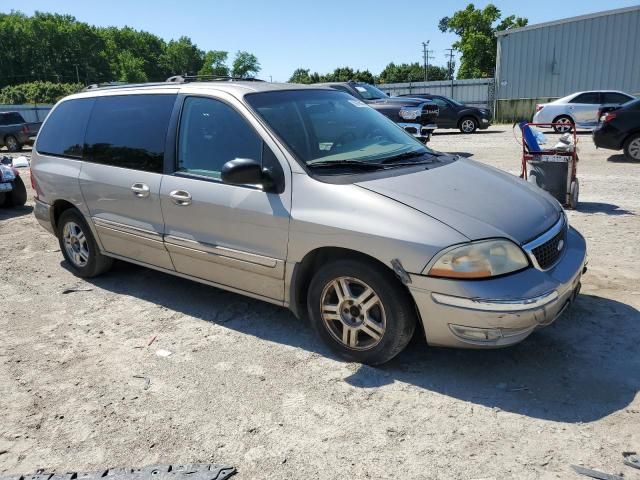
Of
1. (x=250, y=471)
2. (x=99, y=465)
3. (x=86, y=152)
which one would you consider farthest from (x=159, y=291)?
(x=250, y=471)

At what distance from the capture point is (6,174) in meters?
9.35

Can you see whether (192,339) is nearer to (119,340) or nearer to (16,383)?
(119,340)

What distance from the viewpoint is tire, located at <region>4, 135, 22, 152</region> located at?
21.4 meters

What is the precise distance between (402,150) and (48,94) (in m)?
74.0

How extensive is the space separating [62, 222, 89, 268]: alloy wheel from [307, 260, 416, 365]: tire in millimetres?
2855

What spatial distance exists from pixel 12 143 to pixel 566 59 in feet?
82.7

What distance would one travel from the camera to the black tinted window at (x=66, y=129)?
5.12 meters

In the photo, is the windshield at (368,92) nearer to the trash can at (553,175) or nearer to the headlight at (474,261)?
the trash can at (553,175)

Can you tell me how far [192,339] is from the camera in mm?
4082

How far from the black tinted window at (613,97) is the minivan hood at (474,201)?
17.9 m

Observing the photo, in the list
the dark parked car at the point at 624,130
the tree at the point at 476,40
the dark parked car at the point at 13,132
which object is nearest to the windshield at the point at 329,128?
the dark parked car at the point at 624,130

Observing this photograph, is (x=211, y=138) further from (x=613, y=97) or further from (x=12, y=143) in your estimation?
(x=12, y=143)

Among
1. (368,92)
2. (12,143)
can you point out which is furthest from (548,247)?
(12,143)

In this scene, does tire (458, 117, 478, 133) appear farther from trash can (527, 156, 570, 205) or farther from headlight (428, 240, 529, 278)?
headlight (428, 240, 529, 278)
